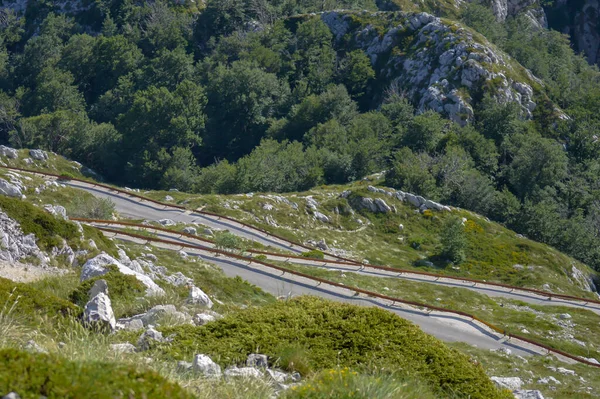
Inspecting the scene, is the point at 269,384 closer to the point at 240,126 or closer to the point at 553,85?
the point at 240,126

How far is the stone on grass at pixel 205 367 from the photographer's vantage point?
9758mm

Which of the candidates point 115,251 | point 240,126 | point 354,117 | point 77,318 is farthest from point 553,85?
point 77,318

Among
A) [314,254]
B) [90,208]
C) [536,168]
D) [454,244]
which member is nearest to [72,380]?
[314,254]

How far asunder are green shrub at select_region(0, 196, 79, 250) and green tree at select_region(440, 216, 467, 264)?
4626cm

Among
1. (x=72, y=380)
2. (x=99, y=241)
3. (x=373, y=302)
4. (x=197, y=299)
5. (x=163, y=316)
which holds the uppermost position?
(x=72, y=380)

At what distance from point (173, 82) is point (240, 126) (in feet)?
55.5

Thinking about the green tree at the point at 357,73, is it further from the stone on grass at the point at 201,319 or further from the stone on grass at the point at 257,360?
the stone on grass at the point at 257,360

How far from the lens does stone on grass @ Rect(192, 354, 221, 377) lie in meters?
9.76

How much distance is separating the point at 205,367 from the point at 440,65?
10757cm

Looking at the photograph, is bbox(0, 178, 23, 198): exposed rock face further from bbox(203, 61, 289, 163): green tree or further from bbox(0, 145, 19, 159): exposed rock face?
bbox(203, 61, 289, 163): green tree

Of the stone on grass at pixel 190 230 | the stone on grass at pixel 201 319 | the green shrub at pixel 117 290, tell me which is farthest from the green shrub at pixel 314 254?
the stone on grass at pixel 201 319

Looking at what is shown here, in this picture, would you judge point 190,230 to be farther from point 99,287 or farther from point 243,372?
point 243,372

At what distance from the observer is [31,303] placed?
41.0ft

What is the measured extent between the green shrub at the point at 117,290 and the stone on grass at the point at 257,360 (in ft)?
15.3
